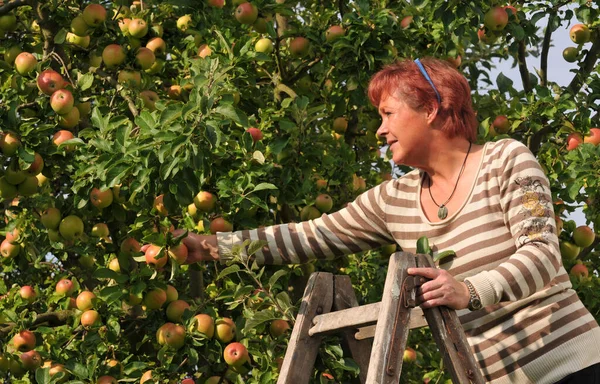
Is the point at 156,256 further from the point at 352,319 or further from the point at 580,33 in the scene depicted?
the point at 580,33

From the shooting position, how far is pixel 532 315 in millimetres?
2738

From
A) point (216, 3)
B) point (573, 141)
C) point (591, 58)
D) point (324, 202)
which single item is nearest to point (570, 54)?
point (591, 58)

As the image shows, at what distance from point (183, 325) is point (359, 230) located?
4.10ft

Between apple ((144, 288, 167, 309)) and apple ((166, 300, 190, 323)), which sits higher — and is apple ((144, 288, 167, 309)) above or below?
above

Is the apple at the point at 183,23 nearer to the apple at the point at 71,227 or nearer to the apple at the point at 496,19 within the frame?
the apple at the point at 71,227

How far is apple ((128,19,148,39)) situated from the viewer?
4.75 m

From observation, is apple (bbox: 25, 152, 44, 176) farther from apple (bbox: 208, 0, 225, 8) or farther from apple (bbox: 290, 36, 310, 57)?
apple (bbox: 290, 36, 310, 57)

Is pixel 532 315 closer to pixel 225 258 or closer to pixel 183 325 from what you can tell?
pixel 225 258

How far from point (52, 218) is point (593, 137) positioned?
2.50 metres

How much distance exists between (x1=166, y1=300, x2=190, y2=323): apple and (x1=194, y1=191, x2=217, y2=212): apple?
1.43 ft

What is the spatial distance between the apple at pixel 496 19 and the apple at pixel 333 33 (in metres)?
0.72

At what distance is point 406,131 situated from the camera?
297 cm

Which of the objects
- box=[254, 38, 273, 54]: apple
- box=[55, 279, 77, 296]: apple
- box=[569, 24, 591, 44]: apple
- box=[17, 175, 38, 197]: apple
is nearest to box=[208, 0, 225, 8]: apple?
box=[254, 38, 273, 54]: apple

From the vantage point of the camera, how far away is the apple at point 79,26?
15.1 ft
